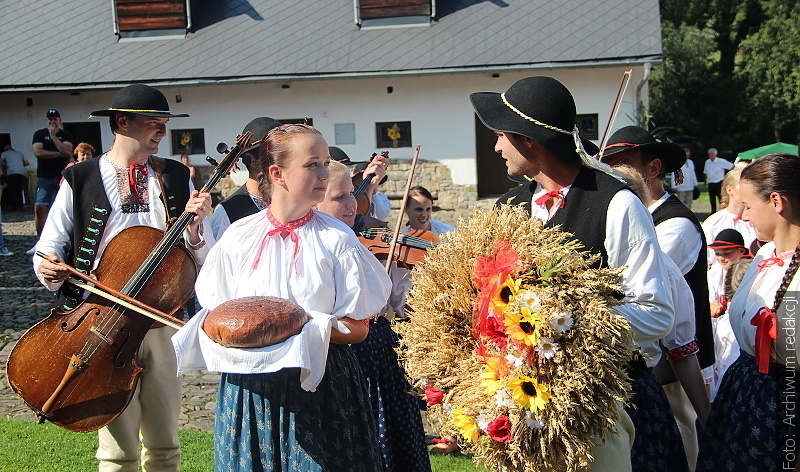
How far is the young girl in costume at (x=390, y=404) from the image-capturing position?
3595 mm

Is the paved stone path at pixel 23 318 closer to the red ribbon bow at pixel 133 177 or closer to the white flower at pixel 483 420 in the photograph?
the red ribbon bow at pixel 133 177

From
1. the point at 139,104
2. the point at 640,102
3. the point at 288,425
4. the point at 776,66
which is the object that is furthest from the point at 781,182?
the point at 776,66

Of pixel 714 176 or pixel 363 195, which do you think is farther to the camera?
pixel 714 176

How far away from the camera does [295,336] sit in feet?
8.46

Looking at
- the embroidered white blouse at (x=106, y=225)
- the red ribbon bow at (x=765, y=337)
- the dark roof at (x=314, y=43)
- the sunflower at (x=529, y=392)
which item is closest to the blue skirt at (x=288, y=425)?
the sunflower at (x=529, y=392)

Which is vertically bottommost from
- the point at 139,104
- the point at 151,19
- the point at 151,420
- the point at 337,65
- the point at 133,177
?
the point at 151,420

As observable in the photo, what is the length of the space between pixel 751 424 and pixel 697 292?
905 millimetres

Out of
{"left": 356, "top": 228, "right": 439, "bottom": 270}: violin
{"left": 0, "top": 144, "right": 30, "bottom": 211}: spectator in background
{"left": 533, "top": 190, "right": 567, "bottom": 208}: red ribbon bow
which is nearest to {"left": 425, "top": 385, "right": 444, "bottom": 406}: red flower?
{"left": 533, "top": 190, "right": 567, "bottom": 208}: red ribbon bow

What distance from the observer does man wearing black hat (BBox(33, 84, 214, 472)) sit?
12.4ft

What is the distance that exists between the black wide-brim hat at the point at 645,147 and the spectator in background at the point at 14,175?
17402 mm

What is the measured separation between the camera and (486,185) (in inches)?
765

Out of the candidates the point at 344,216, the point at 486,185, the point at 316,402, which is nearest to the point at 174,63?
the point at 486,185

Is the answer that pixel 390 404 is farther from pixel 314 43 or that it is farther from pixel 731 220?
pixel 314 43

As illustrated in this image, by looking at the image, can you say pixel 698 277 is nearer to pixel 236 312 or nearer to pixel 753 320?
pixel 753 320
